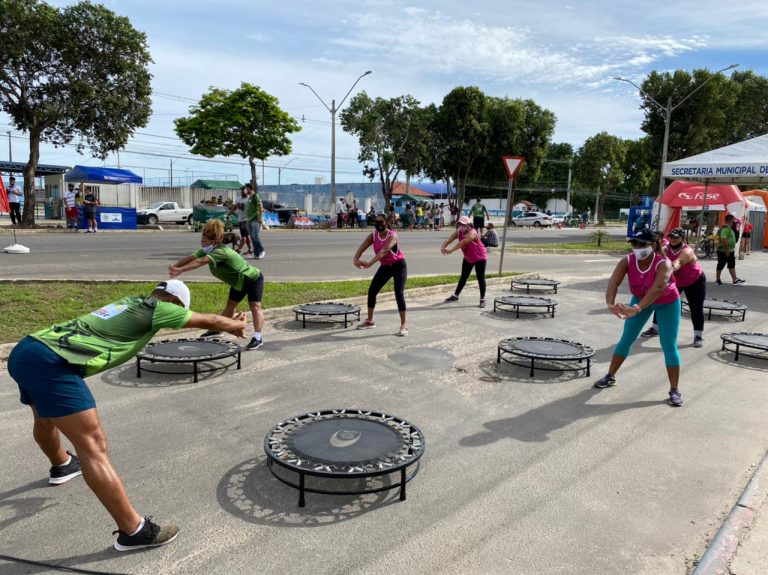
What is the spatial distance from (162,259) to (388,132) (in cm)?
2876

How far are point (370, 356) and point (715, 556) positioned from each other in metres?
4.15

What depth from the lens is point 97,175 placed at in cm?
2923

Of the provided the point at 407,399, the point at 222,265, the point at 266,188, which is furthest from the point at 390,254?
the point at 266,188

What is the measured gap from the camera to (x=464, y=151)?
1650 inches

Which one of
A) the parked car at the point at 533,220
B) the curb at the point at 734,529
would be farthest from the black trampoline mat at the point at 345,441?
the parked car at the point at 533,220

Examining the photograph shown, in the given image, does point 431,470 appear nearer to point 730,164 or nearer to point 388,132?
point 730,164

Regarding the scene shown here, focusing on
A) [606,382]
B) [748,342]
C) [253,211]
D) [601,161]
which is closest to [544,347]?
[606,382]

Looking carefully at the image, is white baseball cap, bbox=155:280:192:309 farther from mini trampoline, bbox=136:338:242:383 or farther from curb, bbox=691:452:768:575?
curb, bbox=691:452:768:575

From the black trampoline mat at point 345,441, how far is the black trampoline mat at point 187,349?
2116mm

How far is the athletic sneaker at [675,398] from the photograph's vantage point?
5.22 metres

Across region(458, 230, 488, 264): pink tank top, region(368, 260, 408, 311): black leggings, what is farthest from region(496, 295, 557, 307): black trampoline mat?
region(368, 260, 408, 311): black leggings

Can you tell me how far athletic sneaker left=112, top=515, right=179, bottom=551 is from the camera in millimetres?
2840

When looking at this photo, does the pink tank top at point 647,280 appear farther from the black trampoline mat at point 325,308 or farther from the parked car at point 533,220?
the parked car at point 533,220

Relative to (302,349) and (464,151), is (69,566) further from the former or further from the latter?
(464,151)
